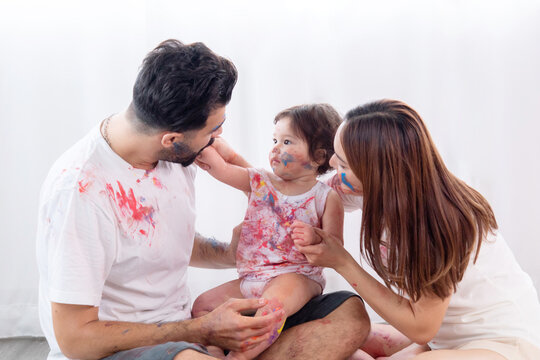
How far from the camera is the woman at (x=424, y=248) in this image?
142 centimetres

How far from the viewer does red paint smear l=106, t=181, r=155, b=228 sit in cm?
144

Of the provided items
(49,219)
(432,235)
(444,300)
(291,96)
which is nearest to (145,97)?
(49,219)

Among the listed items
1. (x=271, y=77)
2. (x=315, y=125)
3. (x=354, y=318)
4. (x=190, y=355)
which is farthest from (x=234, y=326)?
(x=271, y=77)

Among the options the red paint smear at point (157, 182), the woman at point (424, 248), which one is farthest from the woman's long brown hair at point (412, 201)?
the red paint smear at point (157, 182)

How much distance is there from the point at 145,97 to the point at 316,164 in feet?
1.89

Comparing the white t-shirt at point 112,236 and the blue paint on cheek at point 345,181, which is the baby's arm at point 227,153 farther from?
the blue paint on cheek at point 345,181

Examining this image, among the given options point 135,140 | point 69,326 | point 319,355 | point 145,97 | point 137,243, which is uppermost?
point 145,97

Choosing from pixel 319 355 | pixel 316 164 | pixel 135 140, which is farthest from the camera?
pixel 316 164

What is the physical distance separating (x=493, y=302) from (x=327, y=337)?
43 cm

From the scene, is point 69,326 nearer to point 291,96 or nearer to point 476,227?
point 476,227

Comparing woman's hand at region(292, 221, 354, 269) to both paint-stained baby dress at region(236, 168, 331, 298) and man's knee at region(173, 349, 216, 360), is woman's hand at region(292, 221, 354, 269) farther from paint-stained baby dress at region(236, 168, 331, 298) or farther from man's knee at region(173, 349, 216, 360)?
man's knee at region(173, 349, 216, 360)

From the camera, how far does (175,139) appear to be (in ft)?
4.83

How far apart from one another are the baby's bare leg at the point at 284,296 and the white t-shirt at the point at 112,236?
0.23 meters

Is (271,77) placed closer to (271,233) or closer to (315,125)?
(315,125)
